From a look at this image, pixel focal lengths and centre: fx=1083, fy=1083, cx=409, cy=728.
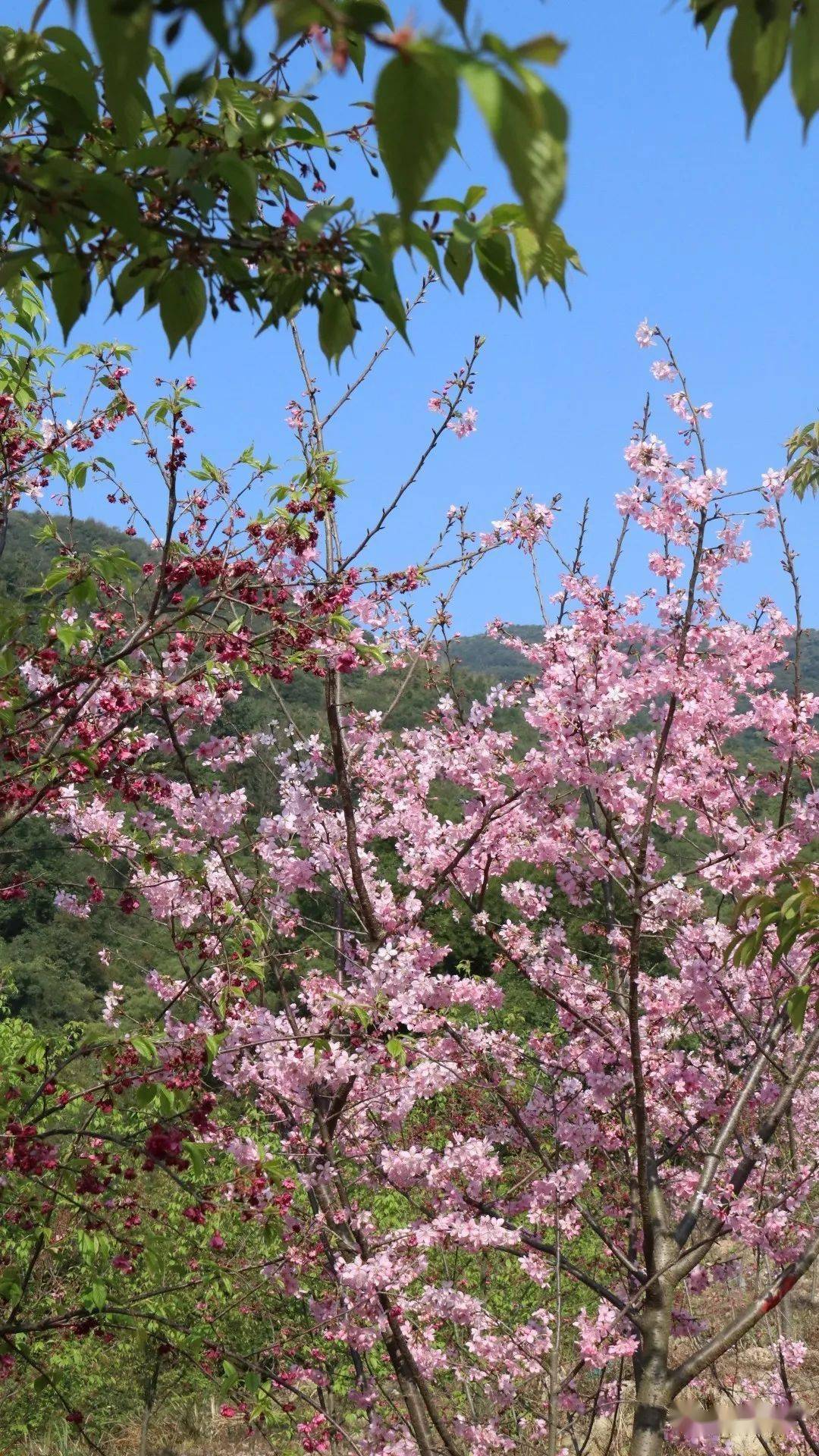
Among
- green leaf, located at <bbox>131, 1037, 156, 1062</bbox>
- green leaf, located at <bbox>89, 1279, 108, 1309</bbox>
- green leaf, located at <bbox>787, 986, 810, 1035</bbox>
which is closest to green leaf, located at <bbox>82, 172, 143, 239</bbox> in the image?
green leaf, located at <bbox>787, 986, 810, 1035</bbox>

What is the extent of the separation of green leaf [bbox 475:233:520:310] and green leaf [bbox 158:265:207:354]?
39 centimetres

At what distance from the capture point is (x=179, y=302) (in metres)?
1.48

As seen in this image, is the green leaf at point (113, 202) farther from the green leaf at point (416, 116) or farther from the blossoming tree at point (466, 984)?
the blossoming tree at point (466, 984)

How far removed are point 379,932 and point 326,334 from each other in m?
3.69

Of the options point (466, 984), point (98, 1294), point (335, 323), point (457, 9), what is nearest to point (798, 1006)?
point (335, 323)

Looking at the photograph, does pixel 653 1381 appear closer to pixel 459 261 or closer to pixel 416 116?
pixel 459 261

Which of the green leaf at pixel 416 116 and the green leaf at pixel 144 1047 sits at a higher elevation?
the green leaf at pixel 416 116

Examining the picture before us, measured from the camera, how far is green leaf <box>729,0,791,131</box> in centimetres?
85

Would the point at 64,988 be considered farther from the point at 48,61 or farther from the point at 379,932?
the point at 48,61

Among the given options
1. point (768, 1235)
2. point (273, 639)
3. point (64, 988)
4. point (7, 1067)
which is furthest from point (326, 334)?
point (64, 988)

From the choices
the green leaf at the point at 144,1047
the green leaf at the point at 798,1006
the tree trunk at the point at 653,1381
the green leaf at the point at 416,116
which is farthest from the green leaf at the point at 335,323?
the tree trunk at the point at 653,1381

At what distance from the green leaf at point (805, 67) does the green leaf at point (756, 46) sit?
15 millimetres

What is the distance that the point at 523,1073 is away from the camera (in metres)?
6.39

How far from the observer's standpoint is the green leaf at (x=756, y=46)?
851mm
